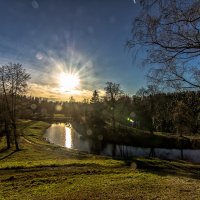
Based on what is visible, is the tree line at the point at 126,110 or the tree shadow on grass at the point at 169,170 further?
the tree shadow on grass at the point at 169,170

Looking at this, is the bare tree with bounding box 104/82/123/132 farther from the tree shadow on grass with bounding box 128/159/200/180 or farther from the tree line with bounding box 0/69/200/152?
the tree shadow on grass with bounding box 128/159/200/180

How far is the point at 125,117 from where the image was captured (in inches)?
3607

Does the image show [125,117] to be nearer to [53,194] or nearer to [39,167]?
[39,167]

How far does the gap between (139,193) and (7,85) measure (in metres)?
30.5

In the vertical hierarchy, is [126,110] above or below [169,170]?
above

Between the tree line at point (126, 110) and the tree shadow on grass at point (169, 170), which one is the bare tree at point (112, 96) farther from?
the tree shadow on grass at point (169, 170)

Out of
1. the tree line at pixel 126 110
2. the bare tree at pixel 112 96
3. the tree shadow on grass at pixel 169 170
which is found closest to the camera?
the tree line at pixel 126 110

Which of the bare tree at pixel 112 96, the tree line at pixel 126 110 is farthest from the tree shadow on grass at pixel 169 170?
the bare tree at pixel 112 96

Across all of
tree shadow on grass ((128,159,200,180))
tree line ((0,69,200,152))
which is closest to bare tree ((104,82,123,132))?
tree line ((0,69,200,152))

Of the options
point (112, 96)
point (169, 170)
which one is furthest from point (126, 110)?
point (169, 170)

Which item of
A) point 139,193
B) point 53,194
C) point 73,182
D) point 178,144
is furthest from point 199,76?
point 178,144

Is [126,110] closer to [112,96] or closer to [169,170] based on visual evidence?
[112,96]

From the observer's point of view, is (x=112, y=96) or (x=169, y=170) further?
(x=112, y=96)

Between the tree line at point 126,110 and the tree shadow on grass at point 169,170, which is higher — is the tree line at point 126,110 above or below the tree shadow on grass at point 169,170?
above
